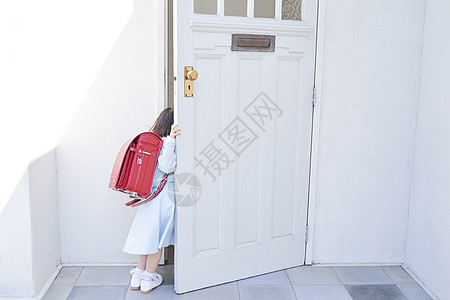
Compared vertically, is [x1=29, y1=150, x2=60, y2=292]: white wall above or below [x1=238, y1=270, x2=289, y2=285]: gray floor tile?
above

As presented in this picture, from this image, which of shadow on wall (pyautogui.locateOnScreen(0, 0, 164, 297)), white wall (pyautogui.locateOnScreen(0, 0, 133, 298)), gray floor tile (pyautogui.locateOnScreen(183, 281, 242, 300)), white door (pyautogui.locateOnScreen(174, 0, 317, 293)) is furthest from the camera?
shadow on wall (pyautogui.locateOnScreen(0, 0, 164, 297))

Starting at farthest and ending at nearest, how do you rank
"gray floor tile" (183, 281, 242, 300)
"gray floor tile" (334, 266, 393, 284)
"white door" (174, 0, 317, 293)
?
"gray floor tile" (334, 266, 393, 284), "gray floor tile" (183, 281, 242, 300), "white door" (174, 0, 317, 293)

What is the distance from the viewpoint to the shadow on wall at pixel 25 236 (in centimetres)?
246

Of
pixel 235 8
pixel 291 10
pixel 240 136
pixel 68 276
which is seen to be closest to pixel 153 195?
pixel 240 136

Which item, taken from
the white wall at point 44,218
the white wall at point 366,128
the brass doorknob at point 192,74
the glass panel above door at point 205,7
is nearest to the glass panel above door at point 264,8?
the glass panel above door at point 205,7

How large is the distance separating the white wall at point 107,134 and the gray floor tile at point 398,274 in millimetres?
1713

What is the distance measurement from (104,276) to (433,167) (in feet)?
6.95

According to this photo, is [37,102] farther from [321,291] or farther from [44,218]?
[321,291]

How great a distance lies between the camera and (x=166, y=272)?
2.95 metres

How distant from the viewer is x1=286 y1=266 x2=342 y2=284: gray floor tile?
287 centimetres

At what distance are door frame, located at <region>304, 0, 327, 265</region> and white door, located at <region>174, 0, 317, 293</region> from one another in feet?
0.12

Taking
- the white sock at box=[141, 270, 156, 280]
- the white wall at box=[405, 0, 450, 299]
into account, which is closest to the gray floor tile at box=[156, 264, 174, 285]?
the white sock at box=[141, 270, 156, 280]

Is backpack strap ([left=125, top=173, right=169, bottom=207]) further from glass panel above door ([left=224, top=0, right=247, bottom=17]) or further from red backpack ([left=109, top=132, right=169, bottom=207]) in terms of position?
glass panel above door ([left=224, top=0, right=247, bottom=17])

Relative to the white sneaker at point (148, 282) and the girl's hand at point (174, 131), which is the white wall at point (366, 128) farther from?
the white sneaker at point (148, 282)
